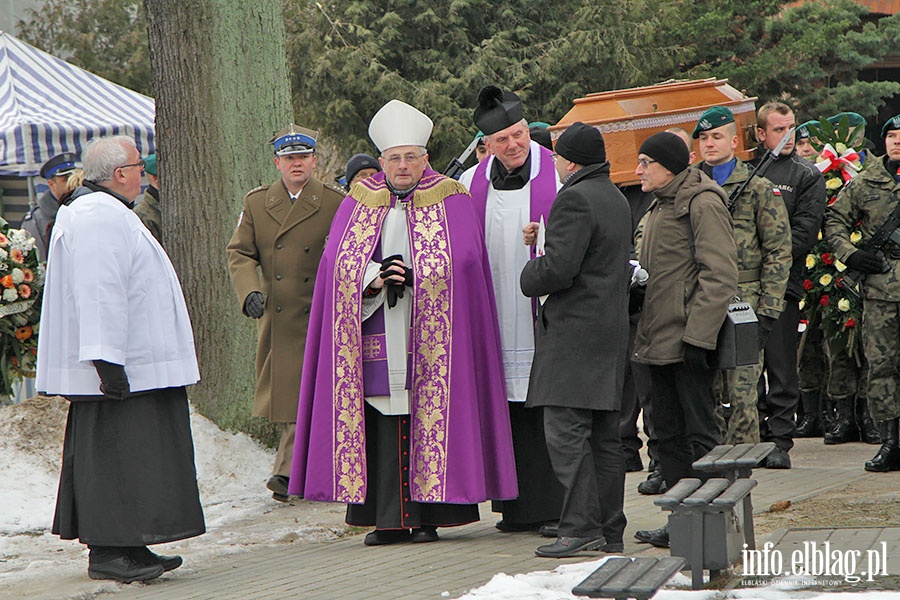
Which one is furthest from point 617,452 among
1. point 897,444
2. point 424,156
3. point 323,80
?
point 323,80

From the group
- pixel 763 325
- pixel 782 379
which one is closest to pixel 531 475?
pixel 763 325

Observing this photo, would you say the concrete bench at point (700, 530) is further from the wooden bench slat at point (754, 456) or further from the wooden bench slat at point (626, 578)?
the wooden bench slat at point (626, 578)

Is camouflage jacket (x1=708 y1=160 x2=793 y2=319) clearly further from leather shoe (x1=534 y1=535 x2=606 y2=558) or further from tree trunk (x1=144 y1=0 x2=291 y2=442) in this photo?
tree trunk (x1=144 y1=0 x2=291 y2=442)

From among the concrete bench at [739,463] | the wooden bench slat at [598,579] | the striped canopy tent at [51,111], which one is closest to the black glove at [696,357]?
the concrete bench at [739,463]

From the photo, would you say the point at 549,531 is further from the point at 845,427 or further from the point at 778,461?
the point at 845,427

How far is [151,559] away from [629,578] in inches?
108

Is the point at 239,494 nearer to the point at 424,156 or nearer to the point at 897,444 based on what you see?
the point at 424,156

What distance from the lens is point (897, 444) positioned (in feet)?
27.7

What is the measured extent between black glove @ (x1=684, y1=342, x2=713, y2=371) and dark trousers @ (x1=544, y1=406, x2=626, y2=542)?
0.45 m

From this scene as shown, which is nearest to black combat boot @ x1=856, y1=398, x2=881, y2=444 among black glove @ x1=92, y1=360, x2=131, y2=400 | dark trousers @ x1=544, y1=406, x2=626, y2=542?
dark trousers @ x1=544, y1=406, x2=626, y2=542

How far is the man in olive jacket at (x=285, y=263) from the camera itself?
26.7 ft

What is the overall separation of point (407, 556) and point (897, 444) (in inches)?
140

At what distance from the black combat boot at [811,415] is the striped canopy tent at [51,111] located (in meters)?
8.18

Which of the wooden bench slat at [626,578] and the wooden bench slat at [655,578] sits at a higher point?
the wooden bench slat at [626,578]
